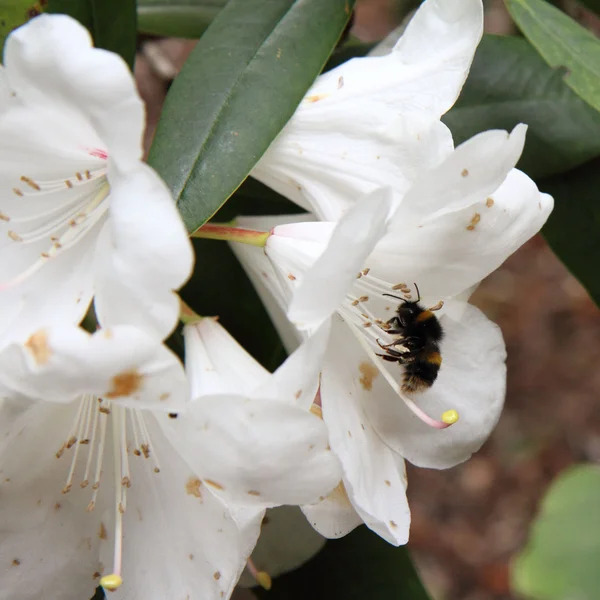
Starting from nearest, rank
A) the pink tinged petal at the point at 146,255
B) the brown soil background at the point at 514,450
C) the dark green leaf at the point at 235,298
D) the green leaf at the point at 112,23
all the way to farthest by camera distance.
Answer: the pink tinged petal at the point at 146,255 < the green leaf at the point at 112,23 < the dark green leaf at the point at 235,298 < the brown soil background at the point at 514,450

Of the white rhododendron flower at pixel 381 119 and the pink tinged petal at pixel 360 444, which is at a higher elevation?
the white rhododendron flower at pixel 381 119

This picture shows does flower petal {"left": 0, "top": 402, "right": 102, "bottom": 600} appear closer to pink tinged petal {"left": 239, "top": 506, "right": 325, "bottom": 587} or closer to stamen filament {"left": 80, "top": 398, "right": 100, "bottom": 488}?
stamen filament {"left": 80, "top": 398, "right": 100, "bottom": 488}

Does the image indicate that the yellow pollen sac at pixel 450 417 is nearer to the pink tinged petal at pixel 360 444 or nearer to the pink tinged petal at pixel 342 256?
the pink tinged petal at pixel 360 444

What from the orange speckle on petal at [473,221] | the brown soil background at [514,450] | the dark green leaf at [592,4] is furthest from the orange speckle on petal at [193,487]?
the brown soil background at [514,450]

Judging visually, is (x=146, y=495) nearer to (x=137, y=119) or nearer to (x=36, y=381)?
(x=36, y=381)

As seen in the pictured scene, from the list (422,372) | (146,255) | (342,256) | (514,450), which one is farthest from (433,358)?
(514,450)

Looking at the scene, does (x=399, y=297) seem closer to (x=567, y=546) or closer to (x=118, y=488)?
(x=118, y=488)
